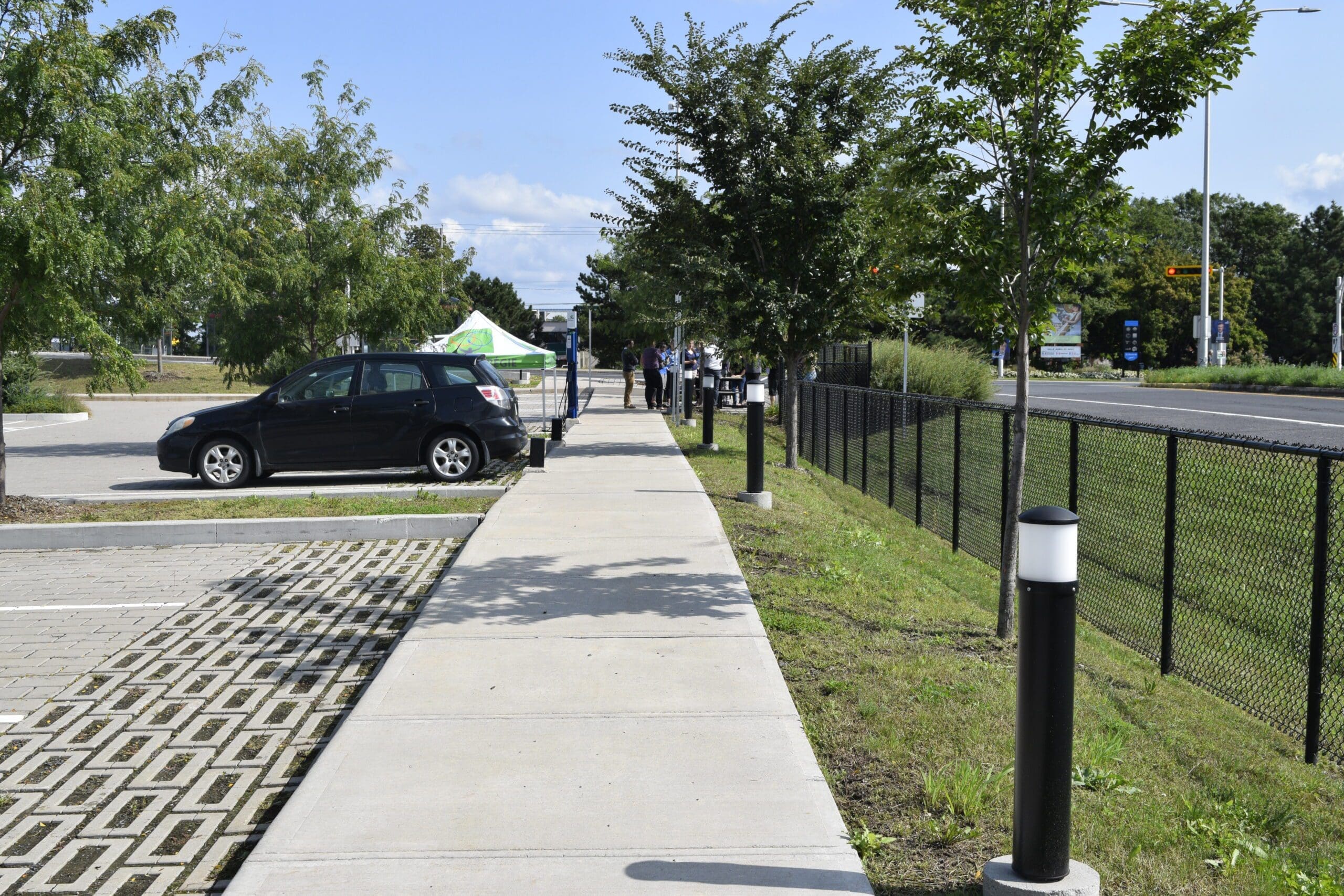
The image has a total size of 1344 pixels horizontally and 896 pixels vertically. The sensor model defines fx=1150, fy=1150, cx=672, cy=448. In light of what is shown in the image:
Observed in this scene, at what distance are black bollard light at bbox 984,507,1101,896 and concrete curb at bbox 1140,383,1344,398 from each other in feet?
102

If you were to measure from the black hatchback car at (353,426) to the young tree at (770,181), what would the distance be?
11.6 feet

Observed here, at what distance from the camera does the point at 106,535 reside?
1041cm

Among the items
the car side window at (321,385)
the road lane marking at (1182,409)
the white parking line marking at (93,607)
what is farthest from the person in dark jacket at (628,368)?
the white parking line marking at (93,607)

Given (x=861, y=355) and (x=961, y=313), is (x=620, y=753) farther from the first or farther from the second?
(x=861, y=355)

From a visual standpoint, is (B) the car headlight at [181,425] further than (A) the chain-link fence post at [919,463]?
Yes

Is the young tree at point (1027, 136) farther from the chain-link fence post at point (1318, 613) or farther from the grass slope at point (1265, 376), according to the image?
the grass slope at point (1265, 376)

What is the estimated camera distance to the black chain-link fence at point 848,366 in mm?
25469

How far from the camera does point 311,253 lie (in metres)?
21.2

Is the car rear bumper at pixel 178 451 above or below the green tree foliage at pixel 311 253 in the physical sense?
below

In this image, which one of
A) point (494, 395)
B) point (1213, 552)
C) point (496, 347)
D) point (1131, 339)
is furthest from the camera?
point (1131, 339)

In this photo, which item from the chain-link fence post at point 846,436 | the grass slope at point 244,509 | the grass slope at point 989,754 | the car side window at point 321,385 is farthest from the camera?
the chain-link fence post at point 846,436

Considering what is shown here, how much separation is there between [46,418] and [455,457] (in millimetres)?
20364

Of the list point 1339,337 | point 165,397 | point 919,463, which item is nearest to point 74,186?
point 919,463

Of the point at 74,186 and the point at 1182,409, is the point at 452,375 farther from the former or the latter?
the point at 1182,409
